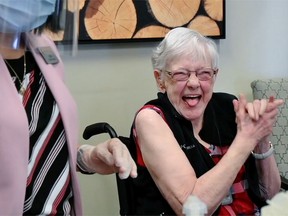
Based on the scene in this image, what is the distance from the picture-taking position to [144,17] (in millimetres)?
2096

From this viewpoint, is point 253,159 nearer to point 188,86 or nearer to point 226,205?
point 226,205

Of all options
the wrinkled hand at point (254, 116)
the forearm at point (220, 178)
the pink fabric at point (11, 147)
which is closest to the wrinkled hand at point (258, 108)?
the wrinkled hand at point (254, 116)

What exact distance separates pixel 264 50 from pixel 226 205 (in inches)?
50.8

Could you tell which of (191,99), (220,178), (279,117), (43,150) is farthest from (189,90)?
(279,117)

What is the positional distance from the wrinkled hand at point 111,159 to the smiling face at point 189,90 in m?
0.43

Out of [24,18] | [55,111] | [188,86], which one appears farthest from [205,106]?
[24,18]

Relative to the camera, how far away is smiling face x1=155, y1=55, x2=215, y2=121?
4.89ft

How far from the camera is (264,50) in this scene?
2465mm

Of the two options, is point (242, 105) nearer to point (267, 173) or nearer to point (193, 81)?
point (193, 81)

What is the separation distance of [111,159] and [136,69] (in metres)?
1.17

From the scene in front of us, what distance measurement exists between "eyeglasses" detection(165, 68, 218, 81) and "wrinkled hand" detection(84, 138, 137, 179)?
1.52 ft

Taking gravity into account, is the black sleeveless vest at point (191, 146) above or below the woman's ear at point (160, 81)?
below

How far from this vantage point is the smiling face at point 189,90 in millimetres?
1489

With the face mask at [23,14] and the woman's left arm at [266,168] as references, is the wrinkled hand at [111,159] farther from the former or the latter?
the woman's left arm at [266,168]
